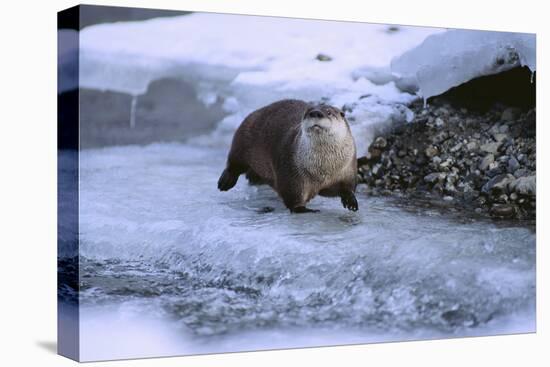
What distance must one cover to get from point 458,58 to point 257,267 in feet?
5.73

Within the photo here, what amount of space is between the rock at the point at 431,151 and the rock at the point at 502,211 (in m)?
0.45

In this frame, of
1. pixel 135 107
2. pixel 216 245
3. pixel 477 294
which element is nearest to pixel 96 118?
pixel 135 107

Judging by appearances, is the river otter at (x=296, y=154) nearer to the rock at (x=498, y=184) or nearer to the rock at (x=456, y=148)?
the rock at (x=456, y=148)

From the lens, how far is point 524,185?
5.72 m

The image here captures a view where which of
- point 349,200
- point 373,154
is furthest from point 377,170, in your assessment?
point 349,200

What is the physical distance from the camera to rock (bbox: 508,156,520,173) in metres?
5.70

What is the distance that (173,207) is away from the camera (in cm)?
503

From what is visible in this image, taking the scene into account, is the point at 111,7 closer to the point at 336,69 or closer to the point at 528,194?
the point at 336,69

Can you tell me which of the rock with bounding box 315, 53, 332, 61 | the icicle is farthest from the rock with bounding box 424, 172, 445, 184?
the icicle

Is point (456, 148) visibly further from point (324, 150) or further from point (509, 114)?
point (324, 150)

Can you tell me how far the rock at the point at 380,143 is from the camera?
5609mm

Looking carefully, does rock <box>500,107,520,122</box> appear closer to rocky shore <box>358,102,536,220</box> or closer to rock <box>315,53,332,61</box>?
rocky shore <box>358,102,536,220</box>

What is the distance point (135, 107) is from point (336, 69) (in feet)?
3.83

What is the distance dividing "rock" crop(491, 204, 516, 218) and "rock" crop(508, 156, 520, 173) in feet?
0.70
